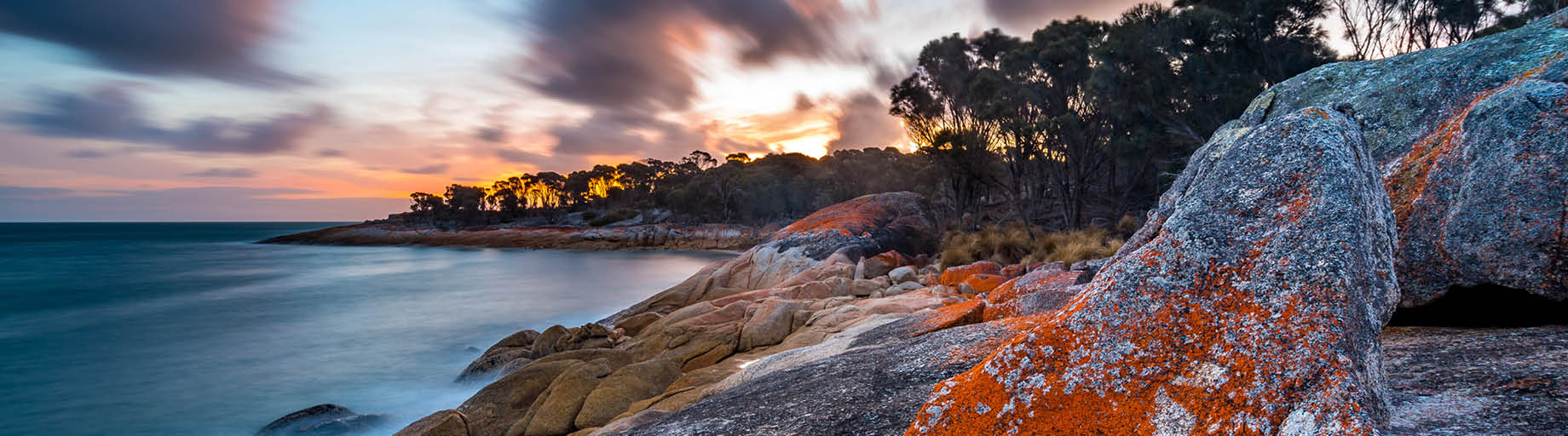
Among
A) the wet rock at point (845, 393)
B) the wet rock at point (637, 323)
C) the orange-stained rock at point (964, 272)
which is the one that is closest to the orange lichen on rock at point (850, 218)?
the orange-stained rock at point (964, 272)

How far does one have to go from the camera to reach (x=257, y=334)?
18.7 meters

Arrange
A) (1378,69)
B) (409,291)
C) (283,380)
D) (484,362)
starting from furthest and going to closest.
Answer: (409,291) → (283,380) → (484,362) → (1378,69)

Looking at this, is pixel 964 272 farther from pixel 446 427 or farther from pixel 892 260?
pixel 446 427

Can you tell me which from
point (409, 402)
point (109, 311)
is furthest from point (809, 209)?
point (409, 402)

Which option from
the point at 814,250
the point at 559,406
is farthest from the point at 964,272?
the point at 559,406

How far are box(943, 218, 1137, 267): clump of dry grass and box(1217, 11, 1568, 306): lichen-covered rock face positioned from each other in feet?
28.1

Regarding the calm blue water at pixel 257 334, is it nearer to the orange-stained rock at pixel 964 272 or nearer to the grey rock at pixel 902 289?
the grey rock at pixel 902 289

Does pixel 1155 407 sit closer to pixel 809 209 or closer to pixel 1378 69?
pixel 1378 69

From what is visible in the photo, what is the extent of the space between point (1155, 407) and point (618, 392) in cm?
582

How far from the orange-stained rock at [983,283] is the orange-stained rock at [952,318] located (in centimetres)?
354

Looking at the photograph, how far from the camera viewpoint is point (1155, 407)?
2.39m

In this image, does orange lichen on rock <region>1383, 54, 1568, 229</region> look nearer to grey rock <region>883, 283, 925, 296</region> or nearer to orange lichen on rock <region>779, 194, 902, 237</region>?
grey rock <region>883, 283, 925, 296</region>

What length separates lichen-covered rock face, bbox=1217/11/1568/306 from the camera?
354 cm

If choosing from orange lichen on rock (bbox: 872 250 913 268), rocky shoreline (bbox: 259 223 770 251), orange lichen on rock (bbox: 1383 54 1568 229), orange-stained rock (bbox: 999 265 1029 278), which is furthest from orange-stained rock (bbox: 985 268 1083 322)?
rocky shoreline (bbox: 259 223 770 251)
